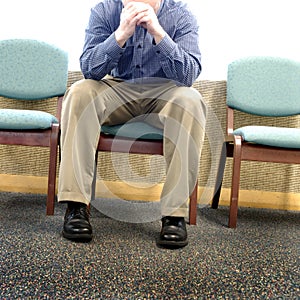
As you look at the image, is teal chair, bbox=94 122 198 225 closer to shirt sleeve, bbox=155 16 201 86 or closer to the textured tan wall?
shirt sleeve, bbox=155 16 201 86

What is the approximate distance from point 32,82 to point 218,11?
108 centimetres

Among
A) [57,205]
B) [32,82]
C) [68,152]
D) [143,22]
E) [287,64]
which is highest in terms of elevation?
[143,22]

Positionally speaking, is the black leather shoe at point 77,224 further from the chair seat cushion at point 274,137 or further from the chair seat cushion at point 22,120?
the chair seat cushion at point 274,137

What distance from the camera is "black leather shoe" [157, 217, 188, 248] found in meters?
1.15

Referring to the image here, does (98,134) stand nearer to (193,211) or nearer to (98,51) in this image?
(98,51)

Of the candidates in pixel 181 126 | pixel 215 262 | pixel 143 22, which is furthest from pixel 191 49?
pixel 215 262

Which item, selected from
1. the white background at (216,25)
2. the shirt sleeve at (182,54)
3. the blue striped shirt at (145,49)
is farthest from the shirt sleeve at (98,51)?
the white background at (216,25)

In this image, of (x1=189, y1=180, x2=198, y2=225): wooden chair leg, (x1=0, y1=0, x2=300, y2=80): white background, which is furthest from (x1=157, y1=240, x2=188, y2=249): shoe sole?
(x1=0, y1=0, x2=300, y2=80): white background

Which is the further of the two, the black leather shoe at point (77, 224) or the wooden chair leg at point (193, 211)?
the wooden chair leg at point (193, 211)

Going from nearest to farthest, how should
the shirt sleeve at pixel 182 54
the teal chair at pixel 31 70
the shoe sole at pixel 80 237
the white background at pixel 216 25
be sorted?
the shoe sole at pixel 80 237 → the shirt sleeve at pixel 182 54 → the teal chair at pixel 31 70 → the white background at pixel 216 25

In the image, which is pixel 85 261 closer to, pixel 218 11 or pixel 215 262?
pixel 215 262

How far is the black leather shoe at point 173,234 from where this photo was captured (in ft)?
3.76

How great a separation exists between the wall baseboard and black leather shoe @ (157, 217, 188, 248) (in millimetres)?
784

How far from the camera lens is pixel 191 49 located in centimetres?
142
